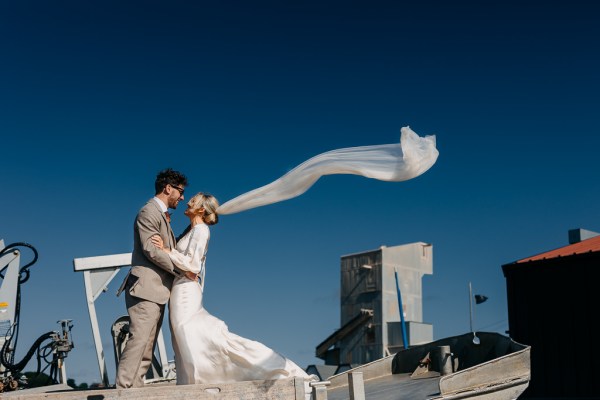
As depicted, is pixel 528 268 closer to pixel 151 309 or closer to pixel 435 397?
pixel 435 397

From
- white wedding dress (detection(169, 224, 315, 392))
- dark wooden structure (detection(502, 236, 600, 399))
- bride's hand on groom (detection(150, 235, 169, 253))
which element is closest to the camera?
white wedding dress (detection(169, 224, 315, 392))

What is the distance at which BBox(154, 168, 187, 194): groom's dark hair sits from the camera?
24.3 feet

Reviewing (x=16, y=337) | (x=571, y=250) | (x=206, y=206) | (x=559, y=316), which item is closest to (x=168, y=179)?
(x=206, y=206)

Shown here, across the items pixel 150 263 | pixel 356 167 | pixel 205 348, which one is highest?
pixel 356 167

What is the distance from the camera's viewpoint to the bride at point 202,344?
21.6ft

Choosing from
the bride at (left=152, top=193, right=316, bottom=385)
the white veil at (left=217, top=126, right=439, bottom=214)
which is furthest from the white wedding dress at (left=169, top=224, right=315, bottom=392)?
the white veil at (left=217, top=126, right=439, bottom=214)

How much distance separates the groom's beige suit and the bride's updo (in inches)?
15.0

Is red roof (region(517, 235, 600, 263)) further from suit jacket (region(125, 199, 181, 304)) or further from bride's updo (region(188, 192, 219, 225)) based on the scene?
suit jacket (region(125, 199, 181, 304))

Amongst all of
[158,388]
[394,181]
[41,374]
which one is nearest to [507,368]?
[394,181]

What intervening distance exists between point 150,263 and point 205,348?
0.93 meters

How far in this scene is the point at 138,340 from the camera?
670 cm

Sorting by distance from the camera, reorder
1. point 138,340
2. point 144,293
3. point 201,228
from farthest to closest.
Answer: point 201,228
point 144,293
point 138,340

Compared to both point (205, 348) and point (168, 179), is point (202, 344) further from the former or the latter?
point (168, 179)

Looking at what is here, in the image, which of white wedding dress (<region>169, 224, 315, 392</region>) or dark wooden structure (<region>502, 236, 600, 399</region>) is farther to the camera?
dark wooden structure (<region>502, 236, 600, 399</region>)
